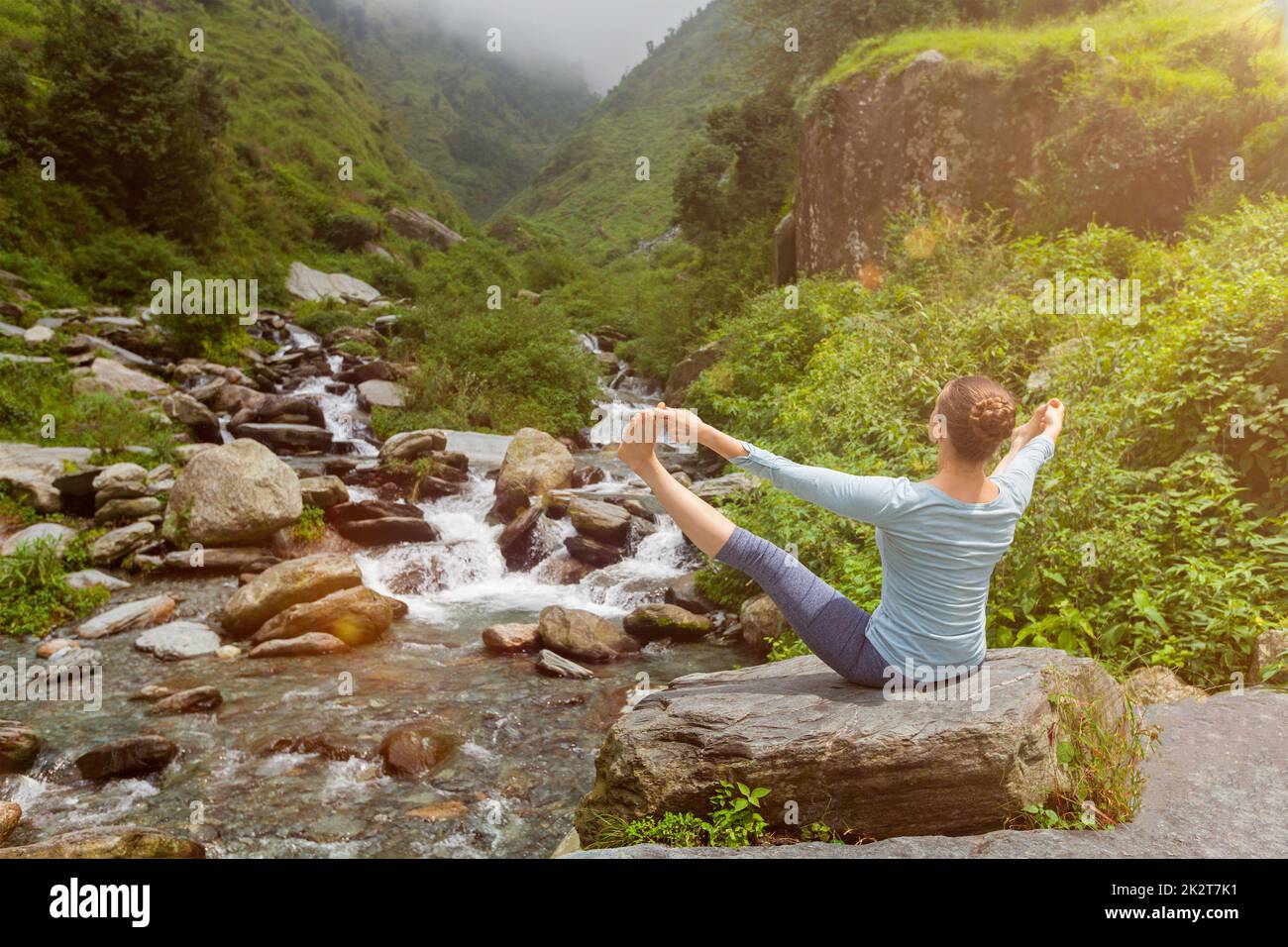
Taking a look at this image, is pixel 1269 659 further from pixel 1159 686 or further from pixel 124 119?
pixel 124 119

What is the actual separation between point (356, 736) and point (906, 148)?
698 inches

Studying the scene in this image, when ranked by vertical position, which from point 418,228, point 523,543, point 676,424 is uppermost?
point 418,228

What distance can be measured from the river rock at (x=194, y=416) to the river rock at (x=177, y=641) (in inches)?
301

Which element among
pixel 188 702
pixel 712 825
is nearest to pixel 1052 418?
pixel 712 825

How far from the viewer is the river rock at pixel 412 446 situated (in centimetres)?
1498

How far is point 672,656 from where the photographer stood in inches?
360

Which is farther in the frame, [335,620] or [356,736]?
[335,620]

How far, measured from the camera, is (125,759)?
6.23 meters

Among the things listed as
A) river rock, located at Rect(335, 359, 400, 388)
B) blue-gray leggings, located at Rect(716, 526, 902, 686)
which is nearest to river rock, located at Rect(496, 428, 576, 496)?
river rock, located at Rect(335, 359, 400, 388)

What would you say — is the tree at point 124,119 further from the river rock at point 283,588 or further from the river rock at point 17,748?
the river rock at point 17,748
